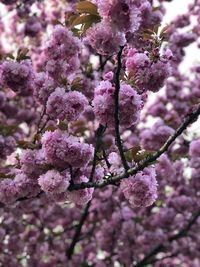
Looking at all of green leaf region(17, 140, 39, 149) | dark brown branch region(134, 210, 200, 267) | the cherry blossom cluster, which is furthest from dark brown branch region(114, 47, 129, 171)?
dark brown branch region(134, 210, 200, 267)

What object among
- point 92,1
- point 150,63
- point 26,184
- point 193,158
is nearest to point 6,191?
point 26,184

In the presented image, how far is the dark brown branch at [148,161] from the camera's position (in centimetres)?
242

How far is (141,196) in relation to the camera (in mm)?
3016

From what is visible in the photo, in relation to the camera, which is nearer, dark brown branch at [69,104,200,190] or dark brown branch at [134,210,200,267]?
dark brown branch at [69,104,200,190]

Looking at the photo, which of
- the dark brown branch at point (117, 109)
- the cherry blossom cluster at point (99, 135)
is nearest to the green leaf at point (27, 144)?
the cherry blossom cluster at point (99, 135)

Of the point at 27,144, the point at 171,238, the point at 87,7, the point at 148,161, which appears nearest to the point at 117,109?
the point at 148,161

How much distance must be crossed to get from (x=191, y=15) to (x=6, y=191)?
Result: 23.0ft

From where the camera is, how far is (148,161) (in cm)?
269

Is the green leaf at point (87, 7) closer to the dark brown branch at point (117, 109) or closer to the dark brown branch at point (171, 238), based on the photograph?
the dark brown branch at point (117, 109)

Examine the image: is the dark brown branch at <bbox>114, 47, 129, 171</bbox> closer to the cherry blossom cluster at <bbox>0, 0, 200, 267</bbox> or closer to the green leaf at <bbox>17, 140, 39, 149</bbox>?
the cherry blossom cluster at <bbox>0, 0, 200, 267</bbox>

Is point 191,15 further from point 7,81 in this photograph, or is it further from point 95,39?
point 95,39

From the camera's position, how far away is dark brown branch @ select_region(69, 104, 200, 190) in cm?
242

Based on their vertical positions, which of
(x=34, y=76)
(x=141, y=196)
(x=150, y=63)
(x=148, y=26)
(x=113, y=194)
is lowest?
(x=141, y=196)

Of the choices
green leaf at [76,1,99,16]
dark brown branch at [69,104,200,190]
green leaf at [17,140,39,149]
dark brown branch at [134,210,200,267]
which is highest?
dark brown branch at [134,210,200,267]
